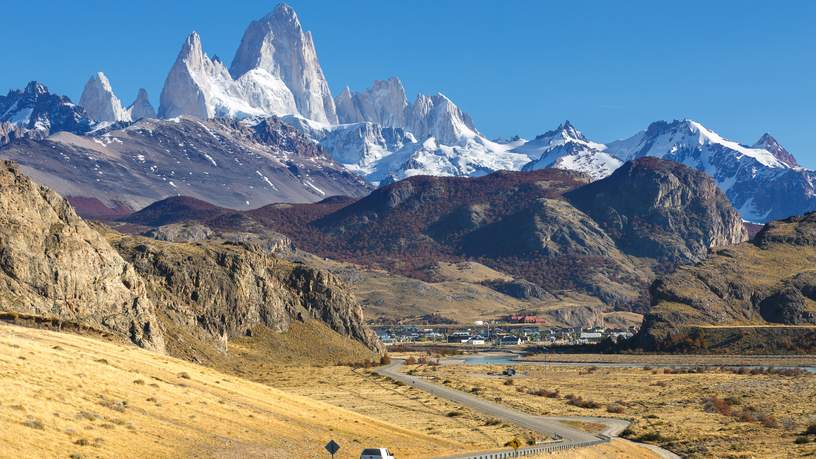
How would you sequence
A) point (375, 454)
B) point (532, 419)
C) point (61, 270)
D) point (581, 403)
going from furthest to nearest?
1. point (581, 403)
2. point (61, 270)
3. point (532, 419)
4. point (375, 454)

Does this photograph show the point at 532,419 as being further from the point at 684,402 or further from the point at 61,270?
the point at 61,270

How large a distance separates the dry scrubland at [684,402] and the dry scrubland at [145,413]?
25127 millimetres

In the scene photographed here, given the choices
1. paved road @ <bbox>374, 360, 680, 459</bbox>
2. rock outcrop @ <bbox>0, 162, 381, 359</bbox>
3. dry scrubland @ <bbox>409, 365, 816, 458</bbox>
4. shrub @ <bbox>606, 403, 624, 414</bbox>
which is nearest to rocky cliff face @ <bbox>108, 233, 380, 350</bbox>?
rock outcrop @ <bbox>0, 162, 381, 359</bbox>

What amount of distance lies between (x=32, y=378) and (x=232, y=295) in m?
113

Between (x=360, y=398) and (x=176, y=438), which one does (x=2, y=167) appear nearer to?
(x=360, y=398)

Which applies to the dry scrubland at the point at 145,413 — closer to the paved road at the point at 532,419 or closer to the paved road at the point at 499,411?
the paved road at the point at 532,419

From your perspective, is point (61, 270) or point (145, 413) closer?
point (145, 413)

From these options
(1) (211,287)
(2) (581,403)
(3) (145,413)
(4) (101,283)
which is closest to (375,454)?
(3) (145,413)

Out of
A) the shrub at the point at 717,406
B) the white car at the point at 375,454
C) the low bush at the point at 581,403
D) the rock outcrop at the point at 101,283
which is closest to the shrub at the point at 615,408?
the low bush at the point at 581,403

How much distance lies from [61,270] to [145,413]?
5518 centimetres

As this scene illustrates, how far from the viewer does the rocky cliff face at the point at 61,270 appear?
113 m

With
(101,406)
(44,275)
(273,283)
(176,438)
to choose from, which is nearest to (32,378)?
(101,406)

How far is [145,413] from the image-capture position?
219 feet

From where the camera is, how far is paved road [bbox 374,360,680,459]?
9750 cm
